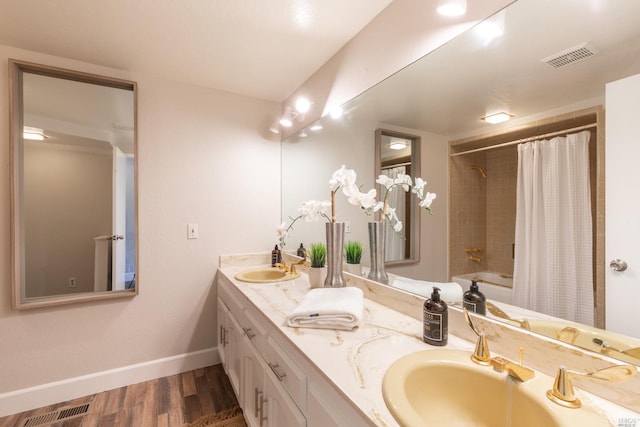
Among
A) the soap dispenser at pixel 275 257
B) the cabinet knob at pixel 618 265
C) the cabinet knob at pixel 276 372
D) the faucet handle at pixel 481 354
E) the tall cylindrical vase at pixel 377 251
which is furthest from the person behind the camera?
the soap dispenser at pixel 275 257

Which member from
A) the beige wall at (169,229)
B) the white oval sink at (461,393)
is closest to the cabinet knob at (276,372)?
the white oval sink at (461,393)

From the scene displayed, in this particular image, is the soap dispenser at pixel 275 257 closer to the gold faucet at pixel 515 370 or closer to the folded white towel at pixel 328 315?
the folded white towel at pixel 328 315

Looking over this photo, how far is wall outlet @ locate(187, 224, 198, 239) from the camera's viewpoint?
2172mm

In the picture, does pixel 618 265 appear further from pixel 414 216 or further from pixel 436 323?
pixel 414 216

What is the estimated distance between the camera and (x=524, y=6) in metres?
0.86

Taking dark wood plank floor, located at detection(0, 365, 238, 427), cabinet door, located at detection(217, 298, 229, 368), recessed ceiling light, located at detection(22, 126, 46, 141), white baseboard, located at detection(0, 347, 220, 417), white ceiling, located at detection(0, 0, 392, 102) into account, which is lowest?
dark wood plank floor, located at detection(0, 365, 238, 427)

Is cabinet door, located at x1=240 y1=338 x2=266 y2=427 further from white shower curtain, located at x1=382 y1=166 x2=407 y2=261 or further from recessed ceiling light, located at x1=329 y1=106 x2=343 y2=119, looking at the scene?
recessed ceiling light, located at x1=329 y1=106 x2=343 y2=119

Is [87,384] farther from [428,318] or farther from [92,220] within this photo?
[428,318]

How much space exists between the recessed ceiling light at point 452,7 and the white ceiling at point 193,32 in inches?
13.7

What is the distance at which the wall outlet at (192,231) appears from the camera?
2.17 metres

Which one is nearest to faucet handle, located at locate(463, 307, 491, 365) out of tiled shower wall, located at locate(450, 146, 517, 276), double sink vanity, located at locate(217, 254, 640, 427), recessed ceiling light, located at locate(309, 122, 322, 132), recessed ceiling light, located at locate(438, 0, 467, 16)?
double sink vanity, located at locate(217, 254, 640, 427)

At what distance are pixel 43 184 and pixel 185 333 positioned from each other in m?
1.37

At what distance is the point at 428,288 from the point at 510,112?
72 centimetres

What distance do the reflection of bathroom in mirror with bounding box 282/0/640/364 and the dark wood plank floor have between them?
4.94 feet
